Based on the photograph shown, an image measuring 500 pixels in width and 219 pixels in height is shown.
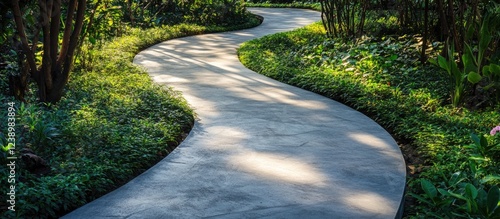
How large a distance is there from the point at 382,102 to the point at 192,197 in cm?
315

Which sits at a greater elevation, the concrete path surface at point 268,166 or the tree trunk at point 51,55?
the tree trunk at point 51,55

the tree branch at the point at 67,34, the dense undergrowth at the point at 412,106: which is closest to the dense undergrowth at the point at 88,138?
the tree branch at the point at 67,34

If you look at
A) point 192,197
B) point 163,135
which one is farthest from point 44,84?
point 192,197

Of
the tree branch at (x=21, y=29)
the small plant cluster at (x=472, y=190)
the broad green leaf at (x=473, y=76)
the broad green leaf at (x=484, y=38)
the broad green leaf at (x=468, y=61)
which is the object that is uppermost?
the tree branch at (x=21, y=29)

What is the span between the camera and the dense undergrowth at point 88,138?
386 centimetres

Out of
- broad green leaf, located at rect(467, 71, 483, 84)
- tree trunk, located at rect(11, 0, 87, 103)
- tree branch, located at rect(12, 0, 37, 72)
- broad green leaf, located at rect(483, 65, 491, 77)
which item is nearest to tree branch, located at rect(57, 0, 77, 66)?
tree trunk, located at rect(11, 0, 87, 103)

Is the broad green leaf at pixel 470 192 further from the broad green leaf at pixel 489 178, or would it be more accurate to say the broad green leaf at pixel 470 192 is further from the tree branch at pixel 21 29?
the tree branch at pixel 21 29

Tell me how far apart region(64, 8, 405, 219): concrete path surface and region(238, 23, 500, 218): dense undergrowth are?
0.63 ft

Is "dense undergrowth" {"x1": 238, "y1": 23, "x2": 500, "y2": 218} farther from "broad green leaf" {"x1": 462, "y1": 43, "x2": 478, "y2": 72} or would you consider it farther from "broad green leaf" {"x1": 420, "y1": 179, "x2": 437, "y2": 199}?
"broad green leaf" {"x1": 462, "y1": 43, "x2": 478, "y2": 72}

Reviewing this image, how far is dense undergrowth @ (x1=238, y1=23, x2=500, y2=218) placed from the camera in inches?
153

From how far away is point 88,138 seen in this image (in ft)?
15.9

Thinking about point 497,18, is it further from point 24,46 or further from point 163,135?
point 24,46

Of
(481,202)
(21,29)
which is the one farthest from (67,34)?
(481,202)

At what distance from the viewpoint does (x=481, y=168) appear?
4.35m
